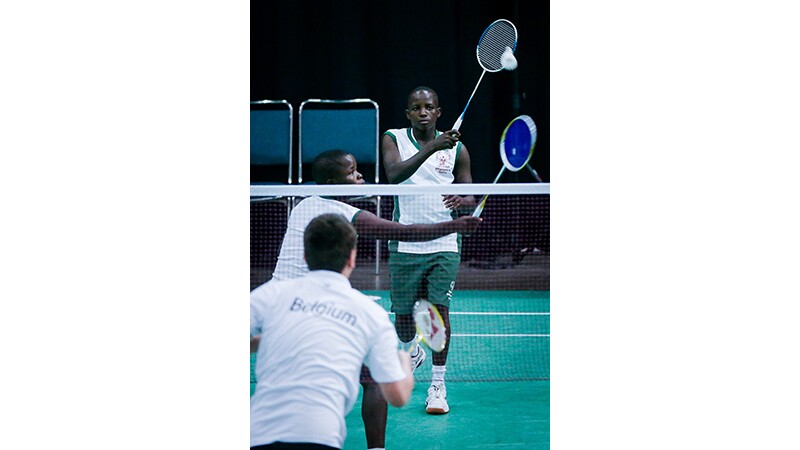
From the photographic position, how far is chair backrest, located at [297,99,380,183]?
8414 millimetres

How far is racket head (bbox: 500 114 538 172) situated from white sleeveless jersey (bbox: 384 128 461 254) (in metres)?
0.30

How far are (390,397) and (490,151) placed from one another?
22.5 ft

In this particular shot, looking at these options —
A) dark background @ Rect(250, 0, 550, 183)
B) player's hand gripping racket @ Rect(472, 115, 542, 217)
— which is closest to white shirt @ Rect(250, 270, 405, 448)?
player's hand gripping racket @ Rect(472, 115, 542, 217)

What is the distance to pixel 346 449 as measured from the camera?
3.84 m

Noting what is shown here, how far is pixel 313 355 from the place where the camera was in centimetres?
252

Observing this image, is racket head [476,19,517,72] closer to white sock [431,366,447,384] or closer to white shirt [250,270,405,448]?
white sock [431,366,447,384]

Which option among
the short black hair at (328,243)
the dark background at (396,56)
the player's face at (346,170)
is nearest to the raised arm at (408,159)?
the player's face at (346,170)

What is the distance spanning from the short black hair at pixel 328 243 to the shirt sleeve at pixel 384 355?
24 centimetres

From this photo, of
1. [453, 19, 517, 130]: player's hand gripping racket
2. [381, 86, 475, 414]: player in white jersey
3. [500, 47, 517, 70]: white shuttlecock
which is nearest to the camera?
[381, 86, 475, 414]: player in white jersey

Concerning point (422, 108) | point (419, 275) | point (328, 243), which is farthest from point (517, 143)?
point (328, 243)

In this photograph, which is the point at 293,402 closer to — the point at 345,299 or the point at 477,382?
the point at 345,299

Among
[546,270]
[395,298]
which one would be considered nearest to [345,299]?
[395,298]

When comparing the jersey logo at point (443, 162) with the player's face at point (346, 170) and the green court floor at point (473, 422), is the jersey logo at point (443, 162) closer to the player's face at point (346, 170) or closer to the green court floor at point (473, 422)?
the player's face at point (346, 170)

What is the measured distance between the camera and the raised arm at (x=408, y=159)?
13.4ft
